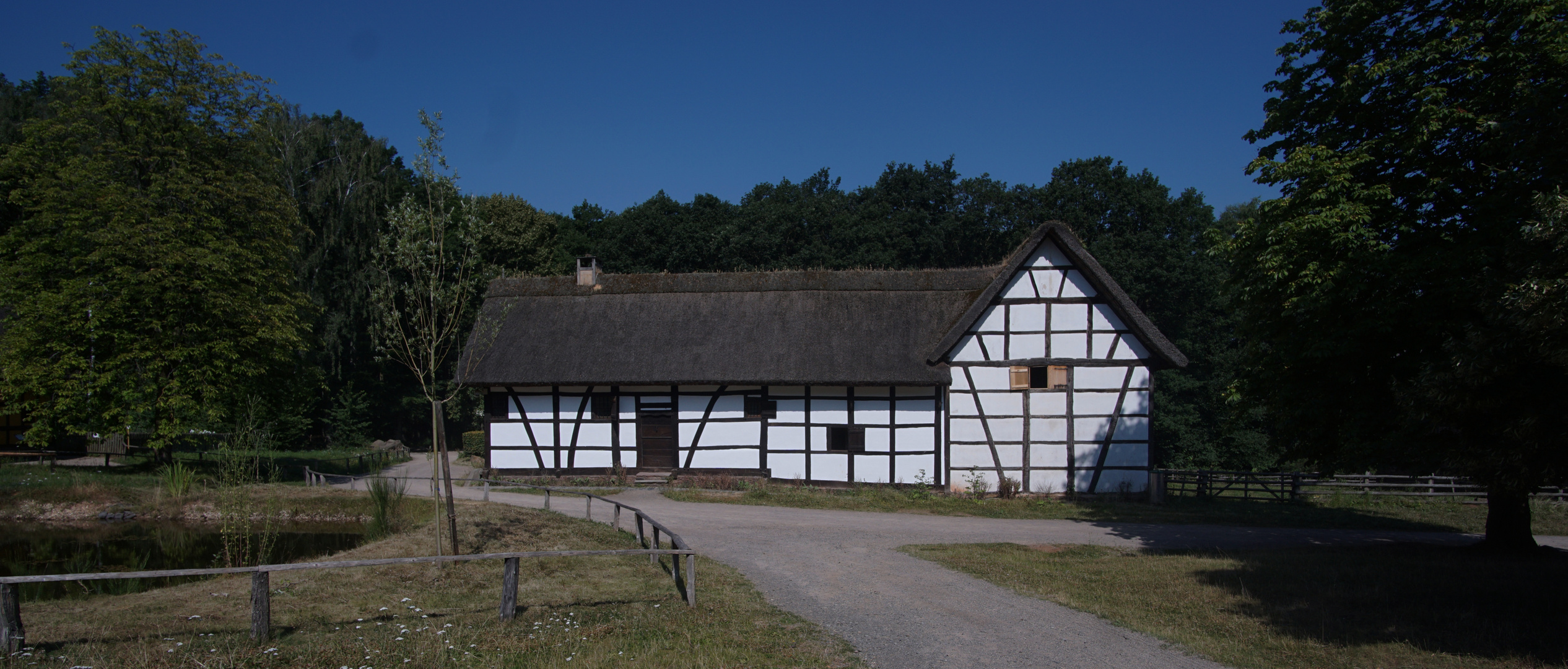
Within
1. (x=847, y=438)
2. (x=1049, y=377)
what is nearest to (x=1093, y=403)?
(x=1049, y=377)

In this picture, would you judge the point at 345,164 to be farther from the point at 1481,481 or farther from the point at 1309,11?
the point at 1481,481

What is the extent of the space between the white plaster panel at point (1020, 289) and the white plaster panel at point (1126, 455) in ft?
14.5

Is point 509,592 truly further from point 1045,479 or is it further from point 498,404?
point 1045,479

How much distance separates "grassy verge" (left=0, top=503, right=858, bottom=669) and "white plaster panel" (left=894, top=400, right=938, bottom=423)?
10932 mm

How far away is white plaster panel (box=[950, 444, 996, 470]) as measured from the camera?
21594 millimetres

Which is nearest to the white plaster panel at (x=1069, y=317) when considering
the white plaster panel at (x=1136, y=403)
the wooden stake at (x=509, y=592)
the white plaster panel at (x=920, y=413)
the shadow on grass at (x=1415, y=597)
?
the white plaster panel at (x=1136, y=403)

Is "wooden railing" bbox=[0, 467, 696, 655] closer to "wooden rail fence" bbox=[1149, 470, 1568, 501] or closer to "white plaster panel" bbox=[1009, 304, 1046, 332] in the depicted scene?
"white plaster panel" bbox=[1009, 304, 1046, 332]

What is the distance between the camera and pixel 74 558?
43.8ft

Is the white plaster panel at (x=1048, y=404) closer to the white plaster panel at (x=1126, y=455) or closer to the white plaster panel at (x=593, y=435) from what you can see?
the white plaster panel at (x=1126, y=455)

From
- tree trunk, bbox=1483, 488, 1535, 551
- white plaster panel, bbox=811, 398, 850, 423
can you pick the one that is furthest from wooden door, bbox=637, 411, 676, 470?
tree trunk, bbox=1483, 488, 1535, 551

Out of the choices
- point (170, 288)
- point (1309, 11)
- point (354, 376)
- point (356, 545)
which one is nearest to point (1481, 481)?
point (1309, 11)

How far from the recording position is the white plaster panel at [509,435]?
23141 mm

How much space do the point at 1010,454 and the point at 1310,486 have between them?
9246 mm

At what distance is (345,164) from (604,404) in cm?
1948
